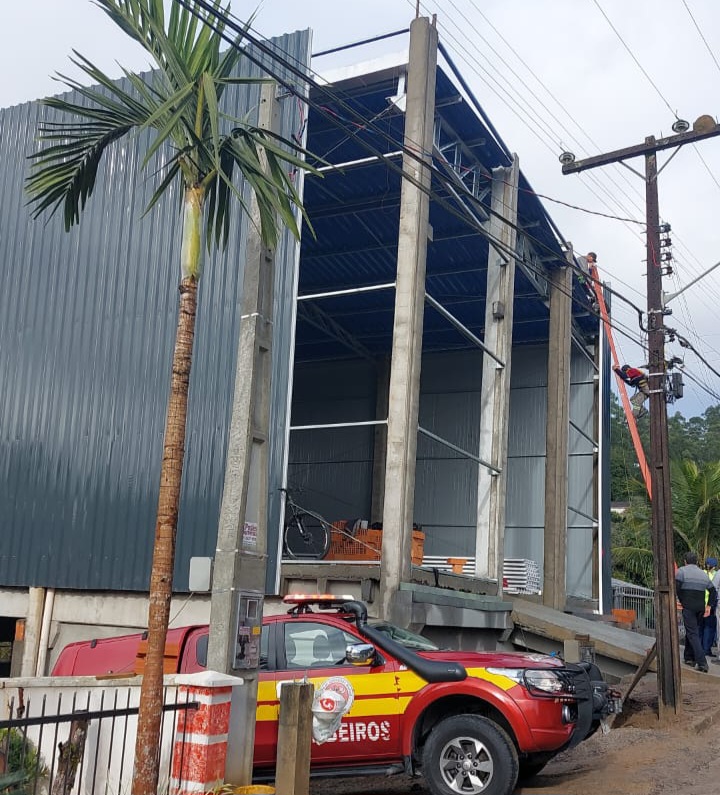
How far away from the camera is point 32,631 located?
18219 millimetres

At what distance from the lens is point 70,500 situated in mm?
18531

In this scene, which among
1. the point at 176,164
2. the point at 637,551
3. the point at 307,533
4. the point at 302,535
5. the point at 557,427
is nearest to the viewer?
the point at 176,164

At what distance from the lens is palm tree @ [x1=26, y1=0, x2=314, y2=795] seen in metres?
7.04

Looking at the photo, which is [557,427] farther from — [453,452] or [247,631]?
[247,631]

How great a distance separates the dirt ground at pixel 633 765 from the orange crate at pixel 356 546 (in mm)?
7319

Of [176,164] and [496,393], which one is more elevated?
[496,393]

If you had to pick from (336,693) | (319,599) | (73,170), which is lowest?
(336,693)

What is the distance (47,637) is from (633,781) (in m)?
12.0

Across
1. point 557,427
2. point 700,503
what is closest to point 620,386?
point 557,427

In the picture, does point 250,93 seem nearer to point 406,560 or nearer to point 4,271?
point 4,271

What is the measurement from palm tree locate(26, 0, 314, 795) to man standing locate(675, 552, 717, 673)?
430 inches

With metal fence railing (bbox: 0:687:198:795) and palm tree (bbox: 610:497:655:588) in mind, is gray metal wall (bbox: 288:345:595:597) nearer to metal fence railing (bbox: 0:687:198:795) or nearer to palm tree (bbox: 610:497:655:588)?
palm tree (bbox: 610:497:655:588)

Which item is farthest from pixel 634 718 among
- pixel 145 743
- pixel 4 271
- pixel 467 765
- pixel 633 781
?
pixel 4 271

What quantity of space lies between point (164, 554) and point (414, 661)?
3.27 meters
